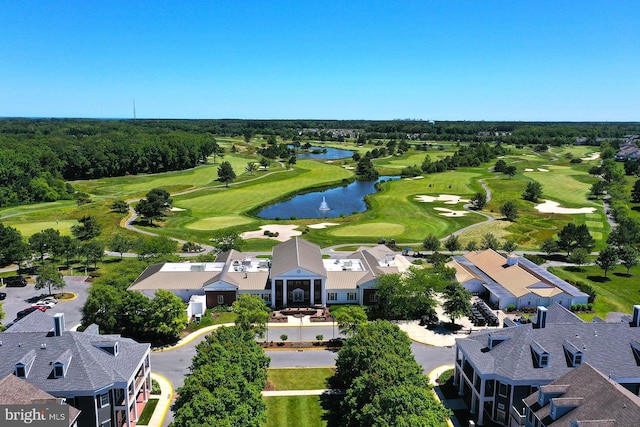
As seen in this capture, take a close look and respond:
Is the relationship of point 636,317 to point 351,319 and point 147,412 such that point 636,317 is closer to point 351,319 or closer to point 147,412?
point 351,319

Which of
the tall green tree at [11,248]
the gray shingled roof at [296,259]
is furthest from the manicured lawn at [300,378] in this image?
the tall green tree at [11,248]

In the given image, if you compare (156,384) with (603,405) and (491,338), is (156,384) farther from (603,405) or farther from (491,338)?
(603,405)

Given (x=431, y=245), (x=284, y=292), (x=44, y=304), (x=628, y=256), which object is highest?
(x=628, y=256)

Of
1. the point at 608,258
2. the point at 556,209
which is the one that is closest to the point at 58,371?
the point at 608,258

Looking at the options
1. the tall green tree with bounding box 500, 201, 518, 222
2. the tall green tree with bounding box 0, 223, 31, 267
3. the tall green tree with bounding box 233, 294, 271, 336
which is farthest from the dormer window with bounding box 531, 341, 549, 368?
the tall green tree with bounding box 500, 201, 518, 222

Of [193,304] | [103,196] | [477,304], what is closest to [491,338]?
[477,304]
